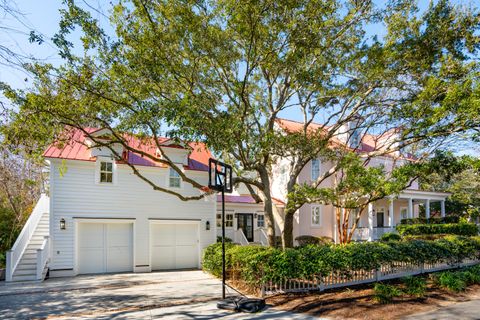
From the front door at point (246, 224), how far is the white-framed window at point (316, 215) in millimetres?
4476

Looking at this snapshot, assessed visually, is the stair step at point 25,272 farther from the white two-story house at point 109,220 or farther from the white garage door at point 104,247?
the white garage door at point 104,247

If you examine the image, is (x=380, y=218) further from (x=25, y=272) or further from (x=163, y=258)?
(x=25, y=272)

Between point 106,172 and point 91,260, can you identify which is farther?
point 106,172

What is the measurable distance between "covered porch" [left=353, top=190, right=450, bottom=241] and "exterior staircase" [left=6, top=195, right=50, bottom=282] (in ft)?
58.3

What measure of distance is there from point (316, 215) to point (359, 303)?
14801mm

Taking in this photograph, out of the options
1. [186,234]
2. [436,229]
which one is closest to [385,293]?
[186,234]

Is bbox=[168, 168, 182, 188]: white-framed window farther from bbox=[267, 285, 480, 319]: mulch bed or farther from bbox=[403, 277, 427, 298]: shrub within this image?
bbox=[403, 277, 427, 298]: shrub

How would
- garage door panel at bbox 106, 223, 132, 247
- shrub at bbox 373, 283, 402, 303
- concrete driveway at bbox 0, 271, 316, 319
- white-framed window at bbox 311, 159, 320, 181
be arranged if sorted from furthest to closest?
white-framed window at bbox 311, 159, 320, 181 < garage door panel at bbox 106, 223, 132, 247 < shrub at bbox 373, 283, 402, 303 < concrete driveway at bbox 0, 271, 316, 319

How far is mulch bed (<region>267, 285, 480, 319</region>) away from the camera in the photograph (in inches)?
305

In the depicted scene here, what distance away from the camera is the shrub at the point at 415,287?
9.12m

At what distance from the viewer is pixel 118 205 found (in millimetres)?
15438

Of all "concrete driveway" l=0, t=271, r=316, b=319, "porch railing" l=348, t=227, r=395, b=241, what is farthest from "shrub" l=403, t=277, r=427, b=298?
"porch railing" l=348, t=227, r=395, b=241

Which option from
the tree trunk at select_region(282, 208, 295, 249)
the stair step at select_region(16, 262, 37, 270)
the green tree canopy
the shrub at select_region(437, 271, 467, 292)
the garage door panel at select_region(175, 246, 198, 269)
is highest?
the green tree canopy

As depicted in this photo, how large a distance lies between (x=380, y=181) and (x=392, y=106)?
3.60 metres
